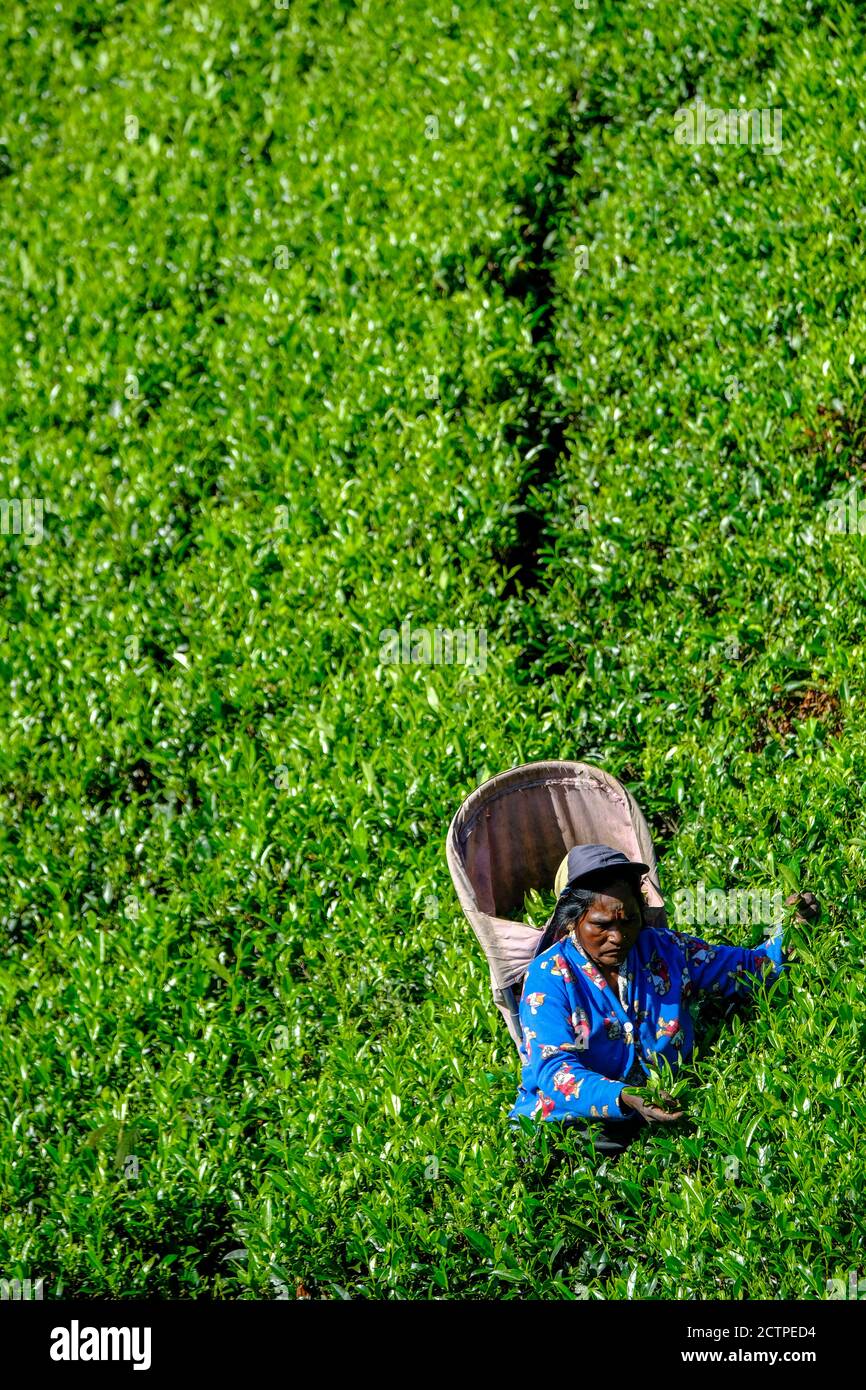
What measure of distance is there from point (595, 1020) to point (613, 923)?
344mm

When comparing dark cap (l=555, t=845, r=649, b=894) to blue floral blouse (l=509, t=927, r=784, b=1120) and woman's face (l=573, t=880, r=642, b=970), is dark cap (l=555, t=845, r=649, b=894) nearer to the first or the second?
woman's face (l=573, t=880, r=642, b=970)

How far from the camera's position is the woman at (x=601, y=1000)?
14.3 feet

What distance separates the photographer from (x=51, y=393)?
8859mm

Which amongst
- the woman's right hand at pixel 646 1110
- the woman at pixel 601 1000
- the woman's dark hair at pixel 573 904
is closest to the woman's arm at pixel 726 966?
the woman at pixel 601 1000

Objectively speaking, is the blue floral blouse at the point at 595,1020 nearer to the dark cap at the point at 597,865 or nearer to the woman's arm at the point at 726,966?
the woman's arm at the point at 726,966

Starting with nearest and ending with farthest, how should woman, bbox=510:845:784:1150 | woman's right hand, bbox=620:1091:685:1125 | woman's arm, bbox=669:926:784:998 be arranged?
woman's right hand, bbox=620:1091:685:1125
woman, bbox=510:845:784:1150
woman's arm, bbox=669:926:784:998

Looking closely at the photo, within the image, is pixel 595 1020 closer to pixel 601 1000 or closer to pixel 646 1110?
pixel 601 1000

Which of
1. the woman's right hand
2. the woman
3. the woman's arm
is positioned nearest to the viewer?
the woman's right hand

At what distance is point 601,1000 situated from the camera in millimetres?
4457

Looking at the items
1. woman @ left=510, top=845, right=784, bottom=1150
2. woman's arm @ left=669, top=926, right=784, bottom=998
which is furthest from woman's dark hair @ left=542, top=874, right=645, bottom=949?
woman's arm @ left=669, top=926, right=784, bottom=998

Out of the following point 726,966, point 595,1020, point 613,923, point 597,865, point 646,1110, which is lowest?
point 646,1110

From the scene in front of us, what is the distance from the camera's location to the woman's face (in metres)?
4.37

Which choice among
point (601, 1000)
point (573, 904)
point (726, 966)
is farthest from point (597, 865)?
point (726, 966)

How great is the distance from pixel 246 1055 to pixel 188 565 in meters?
3.17
